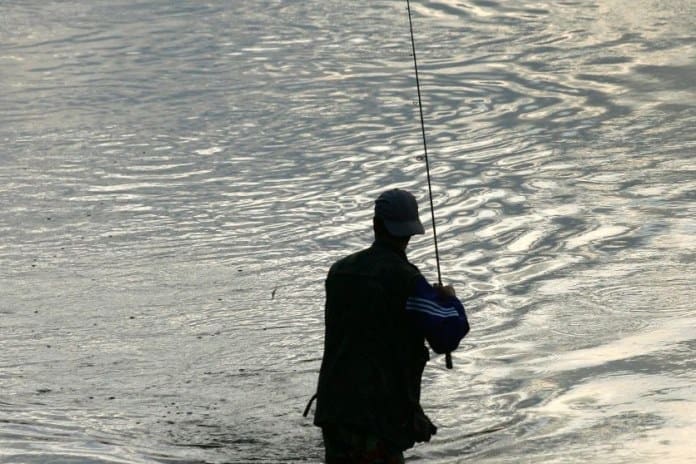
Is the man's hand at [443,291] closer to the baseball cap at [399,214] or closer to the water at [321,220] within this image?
the baseball cap at [399,214]

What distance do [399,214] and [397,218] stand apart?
2cm

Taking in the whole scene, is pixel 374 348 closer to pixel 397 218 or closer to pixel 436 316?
pixel 436 316

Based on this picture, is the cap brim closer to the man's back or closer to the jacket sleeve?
the man's back

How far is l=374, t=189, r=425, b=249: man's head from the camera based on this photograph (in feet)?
19.6

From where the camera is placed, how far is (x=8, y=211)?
44.8ft

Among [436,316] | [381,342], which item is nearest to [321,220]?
[381,342]

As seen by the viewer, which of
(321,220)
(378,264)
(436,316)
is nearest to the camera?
(436,316)

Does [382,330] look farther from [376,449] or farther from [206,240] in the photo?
[206,240]

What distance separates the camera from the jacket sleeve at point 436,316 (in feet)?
18.9

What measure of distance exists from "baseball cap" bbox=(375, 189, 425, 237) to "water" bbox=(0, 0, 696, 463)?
7.33ft

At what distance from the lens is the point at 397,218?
19.6ft

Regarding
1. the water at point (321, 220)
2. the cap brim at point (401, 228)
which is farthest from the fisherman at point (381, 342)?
the water at point (321, 220)

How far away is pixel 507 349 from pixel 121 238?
13.8 feet

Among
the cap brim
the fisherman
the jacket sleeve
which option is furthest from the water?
the cap brim
